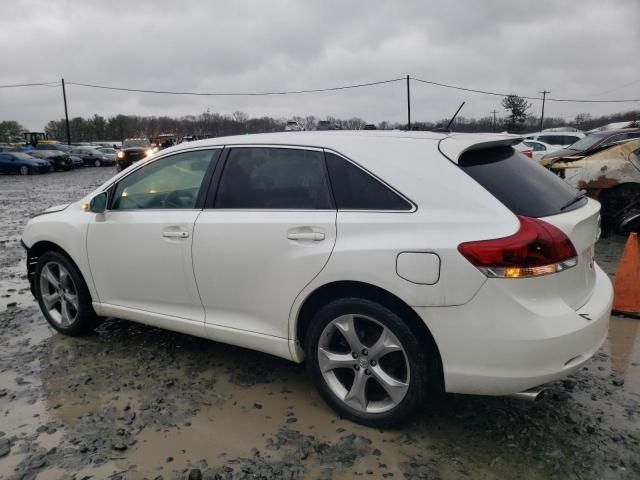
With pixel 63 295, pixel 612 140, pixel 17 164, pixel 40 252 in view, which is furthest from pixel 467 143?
pixel 17 164

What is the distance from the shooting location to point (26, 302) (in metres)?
5.42

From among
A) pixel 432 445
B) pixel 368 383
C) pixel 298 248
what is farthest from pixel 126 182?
pixel 432 445

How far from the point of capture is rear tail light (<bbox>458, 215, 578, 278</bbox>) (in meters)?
2.43

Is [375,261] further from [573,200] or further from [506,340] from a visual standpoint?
[573,200]

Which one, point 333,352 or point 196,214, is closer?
point 333,352

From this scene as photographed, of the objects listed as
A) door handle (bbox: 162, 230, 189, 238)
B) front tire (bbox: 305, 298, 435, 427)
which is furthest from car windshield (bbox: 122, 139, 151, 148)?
front tire (bbox: 305, 298, 435, 427)

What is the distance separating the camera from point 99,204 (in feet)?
12.9

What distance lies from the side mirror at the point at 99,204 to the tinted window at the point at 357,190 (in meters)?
1.93

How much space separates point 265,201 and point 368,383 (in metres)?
1.28

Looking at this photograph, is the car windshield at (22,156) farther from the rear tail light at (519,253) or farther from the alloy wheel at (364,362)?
the rear tail light at (519,253)

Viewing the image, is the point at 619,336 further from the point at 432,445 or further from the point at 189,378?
the point at 189,378

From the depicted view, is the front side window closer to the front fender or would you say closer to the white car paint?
the white car paint

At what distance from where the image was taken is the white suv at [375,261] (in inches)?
97.4

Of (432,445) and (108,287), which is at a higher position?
(108,287)
